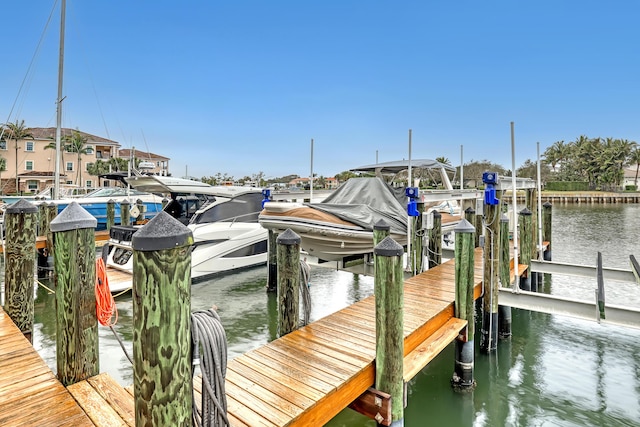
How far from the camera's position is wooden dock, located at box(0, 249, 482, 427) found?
94.8 inches

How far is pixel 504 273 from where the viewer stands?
249 inches

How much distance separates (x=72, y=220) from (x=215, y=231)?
7038 millimetres

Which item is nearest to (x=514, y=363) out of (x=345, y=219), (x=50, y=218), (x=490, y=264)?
(x=490, y=264)

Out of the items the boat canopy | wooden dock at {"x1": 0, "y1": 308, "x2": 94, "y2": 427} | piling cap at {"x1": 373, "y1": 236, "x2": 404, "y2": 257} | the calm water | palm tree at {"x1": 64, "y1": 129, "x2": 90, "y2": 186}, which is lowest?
the calm water

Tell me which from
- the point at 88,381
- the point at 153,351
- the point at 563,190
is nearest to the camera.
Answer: the point at 153,351

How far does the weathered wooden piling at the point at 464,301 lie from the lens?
4.74 metres

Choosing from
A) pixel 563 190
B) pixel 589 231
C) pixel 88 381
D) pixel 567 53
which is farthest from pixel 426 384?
pixel 563 190

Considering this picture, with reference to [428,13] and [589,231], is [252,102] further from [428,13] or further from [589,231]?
[589,231]

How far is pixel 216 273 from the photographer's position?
1012 centimetres

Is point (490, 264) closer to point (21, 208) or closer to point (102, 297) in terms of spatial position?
point (102, 297)

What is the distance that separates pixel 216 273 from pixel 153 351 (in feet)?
29.1

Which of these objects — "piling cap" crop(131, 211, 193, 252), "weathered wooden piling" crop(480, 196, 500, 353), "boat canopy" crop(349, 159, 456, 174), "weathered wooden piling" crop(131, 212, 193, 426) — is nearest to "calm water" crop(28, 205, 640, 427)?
"weathered wooden piling" crop(480, 196, 500, 353)

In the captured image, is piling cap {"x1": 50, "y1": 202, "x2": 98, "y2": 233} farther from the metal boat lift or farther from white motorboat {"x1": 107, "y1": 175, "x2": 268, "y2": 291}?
white motorboat {"x1": 107, "y1": 175, "x2": 268, "y2": 291}

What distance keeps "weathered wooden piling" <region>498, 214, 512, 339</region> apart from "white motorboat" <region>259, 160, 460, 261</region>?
179 cm
